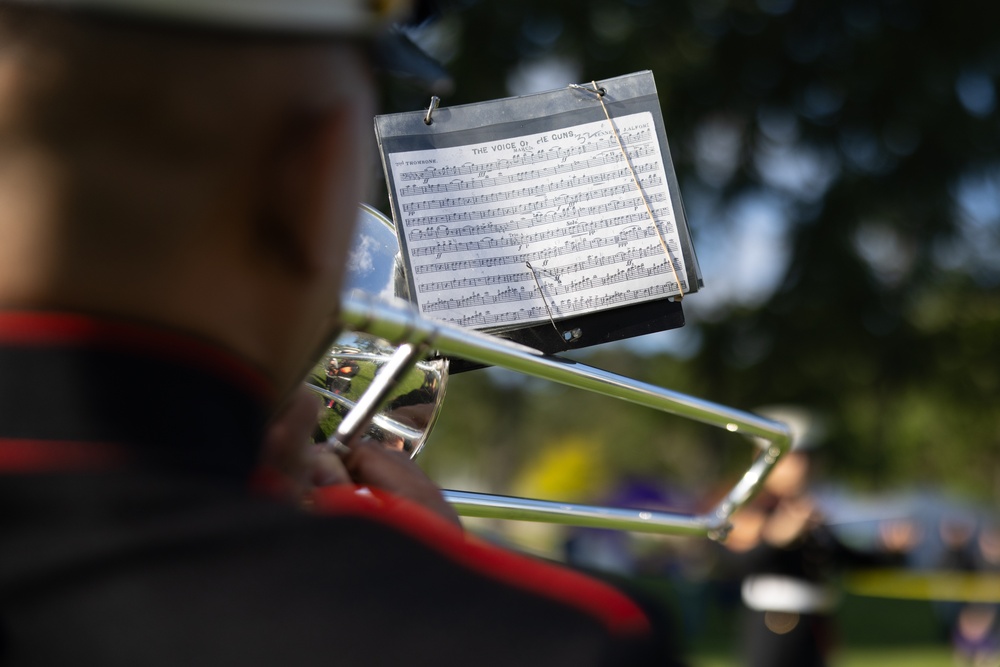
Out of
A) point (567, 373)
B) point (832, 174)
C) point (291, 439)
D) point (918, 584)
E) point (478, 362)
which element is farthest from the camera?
point (918, 584)

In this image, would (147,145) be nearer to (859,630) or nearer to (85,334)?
(85,334)

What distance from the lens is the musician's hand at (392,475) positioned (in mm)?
997

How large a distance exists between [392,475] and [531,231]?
619 millimetres

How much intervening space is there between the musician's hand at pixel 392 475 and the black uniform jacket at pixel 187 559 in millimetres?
416

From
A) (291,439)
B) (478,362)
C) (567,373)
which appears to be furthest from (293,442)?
(567,373)

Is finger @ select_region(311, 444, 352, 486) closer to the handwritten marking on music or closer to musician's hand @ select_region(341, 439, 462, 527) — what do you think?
musician's hand @ select_region(341, 439, 462, 527)

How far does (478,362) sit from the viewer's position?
4.57 ft

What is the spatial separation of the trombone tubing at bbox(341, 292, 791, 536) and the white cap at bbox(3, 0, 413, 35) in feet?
1.28

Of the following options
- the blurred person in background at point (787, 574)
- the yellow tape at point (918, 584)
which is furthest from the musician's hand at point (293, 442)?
the yellow tape at point (918, 584)

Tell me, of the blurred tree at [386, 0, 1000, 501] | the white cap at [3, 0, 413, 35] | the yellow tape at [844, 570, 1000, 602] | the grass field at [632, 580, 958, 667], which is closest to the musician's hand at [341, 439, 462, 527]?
the white cap at [3, 0, 413, 35]

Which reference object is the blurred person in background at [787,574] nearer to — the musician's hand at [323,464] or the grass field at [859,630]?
the grass field at [859,630]

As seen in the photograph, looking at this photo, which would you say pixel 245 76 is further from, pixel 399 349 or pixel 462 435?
pixel 462 435

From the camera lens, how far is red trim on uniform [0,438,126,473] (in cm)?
53

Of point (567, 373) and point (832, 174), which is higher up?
point (832, 174)
